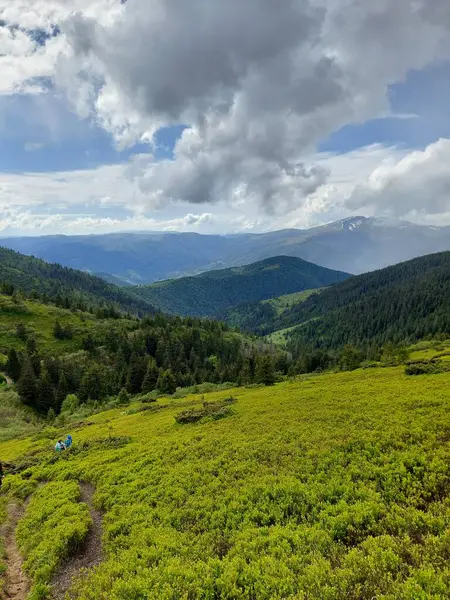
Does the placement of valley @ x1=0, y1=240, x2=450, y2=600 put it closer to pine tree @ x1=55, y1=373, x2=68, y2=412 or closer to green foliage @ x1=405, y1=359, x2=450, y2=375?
green foliage @ x1=405, y1=359, x2=450, y2=375

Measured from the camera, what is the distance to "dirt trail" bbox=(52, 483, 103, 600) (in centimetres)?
1648

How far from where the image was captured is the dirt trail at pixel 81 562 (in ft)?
54.1

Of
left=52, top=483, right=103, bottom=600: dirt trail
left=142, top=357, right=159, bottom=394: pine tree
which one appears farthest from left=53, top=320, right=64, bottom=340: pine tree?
left=52, top=483, right=103, bottom=600: dirt trail

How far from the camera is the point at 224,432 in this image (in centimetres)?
3403

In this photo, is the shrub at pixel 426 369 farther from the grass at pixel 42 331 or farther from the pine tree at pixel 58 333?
the pine tree at pixel 58 333

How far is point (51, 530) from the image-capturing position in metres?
21.3

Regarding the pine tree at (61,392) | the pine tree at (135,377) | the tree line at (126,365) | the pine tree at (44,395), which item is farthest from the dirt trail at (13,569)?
the pine tree at (135,377)

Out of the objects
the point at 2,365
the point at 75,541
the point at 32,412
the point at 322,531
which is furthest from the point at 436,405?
the point at 2,365

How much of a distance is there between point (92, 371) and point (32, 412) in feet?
86.9

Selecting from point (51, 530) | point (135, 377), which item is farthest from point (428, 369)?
point (135, 377)

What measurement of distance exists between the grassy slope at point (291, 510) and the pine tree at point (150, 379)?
86.2 metres

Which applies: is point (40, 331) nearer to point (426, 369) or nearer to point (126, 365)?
point (126, 365)

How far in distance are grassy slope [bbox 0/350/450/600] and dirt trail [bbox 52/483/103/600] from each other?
96 centimetres

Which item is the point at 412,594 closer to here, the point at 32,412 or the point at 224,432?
the point at 224,432
